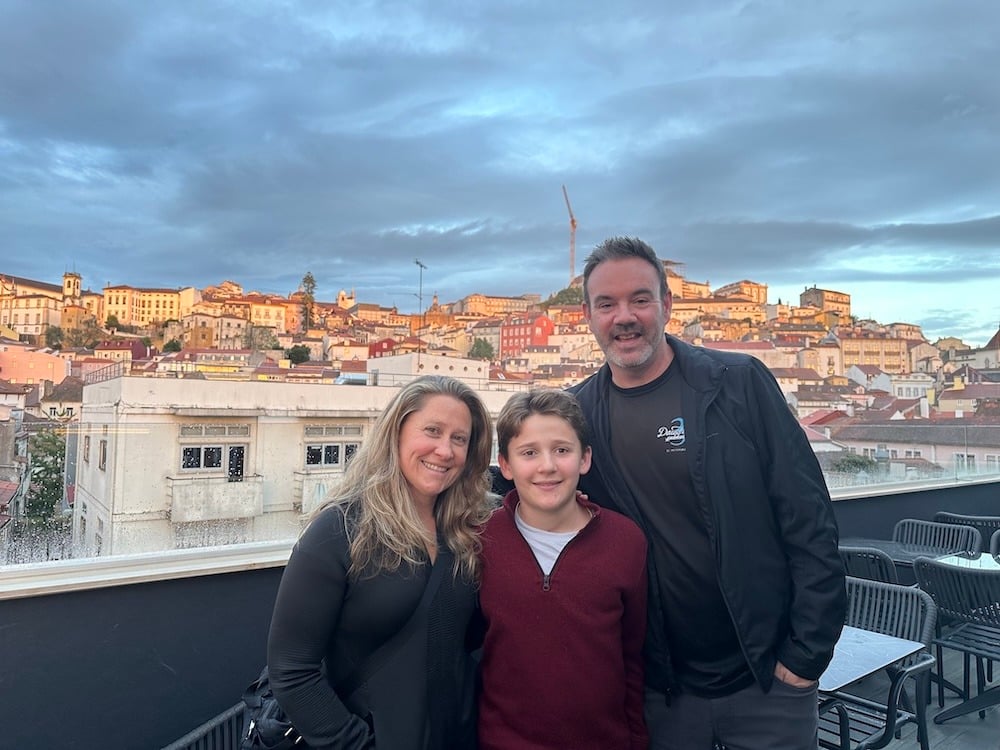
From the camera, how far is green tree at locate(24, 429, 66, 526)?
2.16 m

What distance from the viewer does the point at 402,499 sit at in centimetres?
139

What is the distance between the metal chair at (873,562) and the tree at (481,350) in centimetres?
230

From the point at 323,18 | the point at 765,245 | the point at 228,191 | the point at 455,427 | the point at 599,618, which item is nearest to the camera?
the point at 599,618

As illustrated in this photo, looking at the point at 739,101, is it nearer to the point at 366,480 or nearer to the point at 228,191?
the point at 228,191

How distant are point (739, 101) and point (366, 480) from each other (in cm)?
1729

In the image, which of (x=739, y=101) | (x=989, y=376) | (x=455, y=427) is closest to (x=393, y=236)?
(x=455, y=427)

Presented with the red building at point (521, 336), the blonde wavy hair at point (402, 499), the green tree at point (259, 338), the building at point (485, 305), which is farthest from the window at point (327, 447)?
the building at point (485, 305)

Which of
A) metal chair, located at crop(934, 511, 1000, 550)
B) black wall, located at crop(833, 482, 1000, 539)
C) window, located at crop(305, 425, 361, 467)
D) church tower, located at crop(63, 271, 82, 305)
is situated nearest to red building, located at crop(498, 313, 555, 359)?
window, located at crop(305, 425, 361, 467)

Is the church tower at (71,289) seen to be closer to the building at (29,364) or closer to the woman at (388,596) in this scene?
the building at (29,364)

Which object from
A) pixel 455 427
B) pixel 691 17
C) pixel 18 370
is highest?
pixel 691 17

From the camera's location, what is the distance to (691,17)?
36.4ft

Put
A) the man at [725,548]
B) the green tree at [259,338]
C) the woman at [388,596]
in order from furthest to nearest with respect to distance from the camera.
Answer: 1. the green tree at [259,338]
2. the man at [725,548]
3. the woman at [388,596]

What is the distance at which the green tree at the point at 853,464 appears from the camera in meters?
5.31

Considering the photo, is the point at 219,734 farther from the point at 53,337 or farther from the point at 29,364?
the point at 53,337
